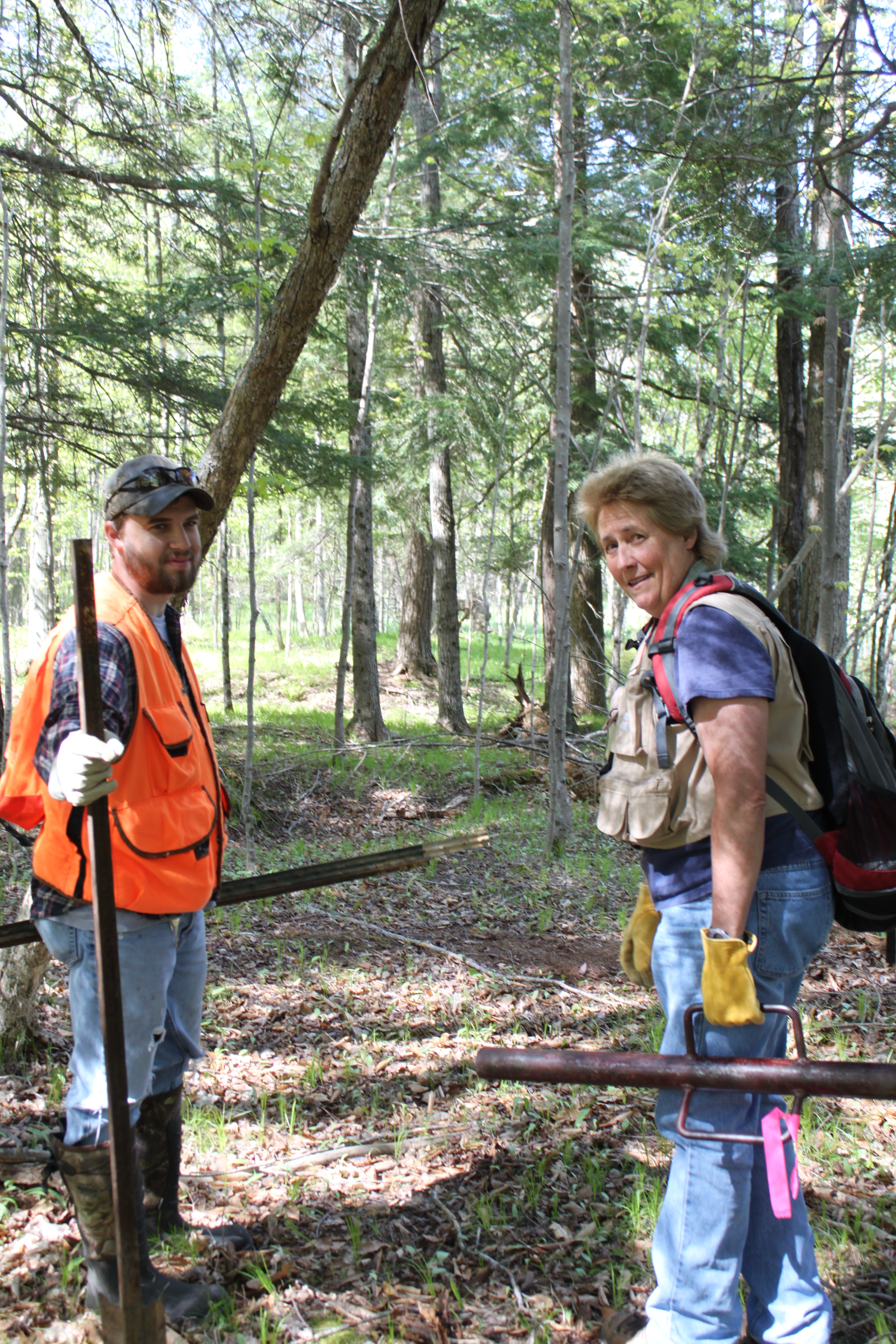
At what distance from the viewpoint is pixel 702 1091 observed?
1.84 metres

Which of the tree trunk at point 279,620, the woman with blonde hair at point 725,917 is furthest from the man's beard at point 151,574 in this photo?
the tree trunk at point 279,620

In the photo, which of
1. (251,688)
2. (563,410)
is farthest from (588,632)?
(251,688)

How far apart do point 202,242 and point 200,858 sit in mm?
8443

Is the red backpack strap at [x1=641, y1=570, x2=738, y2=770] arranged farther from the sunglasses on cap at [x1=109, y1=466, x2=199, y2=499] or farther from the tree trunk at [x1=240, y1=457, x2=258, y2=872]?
the tree trunk at [x1=240, y1=457, x2=258, y2=872]

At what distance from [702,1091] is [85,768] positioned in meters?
1.50

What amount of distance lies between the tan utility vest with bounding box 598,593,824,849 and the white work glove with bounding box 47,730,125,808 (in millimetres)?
1121

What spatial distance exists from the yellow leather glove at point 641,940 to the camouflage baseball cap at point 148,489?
160cm

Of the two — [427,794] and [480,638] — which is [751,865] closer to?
[427,794]

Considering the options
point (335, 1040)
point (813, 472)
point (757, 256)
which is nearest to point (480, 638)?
point (813, 472)

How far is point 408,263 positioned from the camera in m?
8.32

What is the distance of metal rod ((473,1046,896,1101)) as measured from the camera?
1616 mm

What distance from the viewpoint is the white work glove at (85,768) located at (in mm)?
1832

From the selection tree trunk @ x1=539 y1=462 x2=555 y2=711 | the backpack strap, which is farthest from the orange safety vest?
tree trunk @ x1=539 y1=462 x2=555 y2=711

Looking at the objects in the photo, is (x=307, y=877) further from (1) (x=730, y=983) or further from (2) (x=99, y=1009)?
(1) (x=730, y=983)
